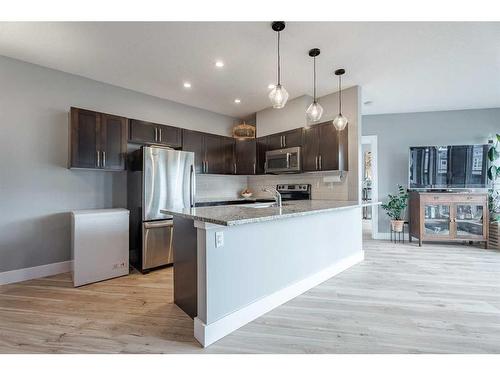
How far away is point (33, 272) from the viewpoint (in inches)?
118

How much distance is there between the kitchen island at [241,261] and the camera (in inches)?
68.2

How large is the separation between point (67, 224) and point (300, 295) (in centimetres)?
321

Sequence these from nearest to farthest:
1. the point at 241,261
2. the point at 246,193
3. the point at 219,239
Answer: the point at 219,239 < the point at 241,261 < the point at 246,193

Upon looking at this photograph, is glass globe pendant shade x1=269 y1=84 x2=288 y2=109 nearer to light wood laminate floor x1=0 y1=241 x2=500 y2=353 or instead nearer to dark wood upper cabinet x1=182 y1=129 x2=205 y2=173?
light wood laminate floor x1=0 y1=241 x2=500 y2=353

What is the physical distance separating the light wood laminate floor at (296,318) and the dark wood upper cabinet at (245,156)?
2533mm

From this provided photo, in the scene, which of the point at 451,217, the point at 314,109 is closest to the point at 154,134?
the point at 314,109

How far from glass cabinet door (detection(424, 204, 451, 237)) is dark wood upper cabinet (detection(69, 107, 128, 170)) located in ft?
17.9

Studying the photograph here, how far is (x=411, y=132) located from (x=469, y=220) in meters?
2.01

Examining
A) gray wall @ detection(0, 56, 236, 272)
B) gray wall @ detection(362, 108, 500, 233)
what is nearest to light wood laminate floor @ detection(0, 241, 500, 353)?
gray wall @ detection(0, 56, 236, 272)

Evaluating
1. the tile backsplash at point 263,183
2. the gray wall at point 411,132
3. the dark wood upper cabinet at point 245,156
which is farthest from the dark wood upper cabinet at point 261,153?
the gray wall at point 411,132

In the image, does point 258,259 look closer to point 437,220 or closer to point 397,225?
point 397,225

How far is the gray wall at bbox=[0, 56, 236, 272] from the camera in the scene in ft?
9.38

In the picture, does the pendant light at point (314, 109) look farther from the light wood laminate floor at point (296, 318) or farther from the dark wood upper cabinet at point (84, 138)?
the dark wood upper cabinet at point (84, 138)
